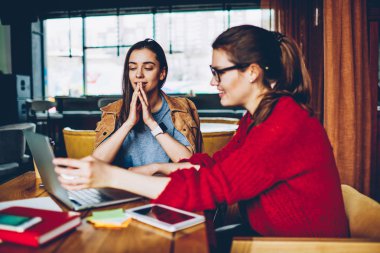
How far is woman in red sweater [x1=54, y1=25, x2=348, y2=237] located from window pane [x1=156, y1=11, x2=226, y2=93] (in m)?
8.23

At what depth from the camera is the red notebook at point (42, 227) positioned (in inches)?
33.2

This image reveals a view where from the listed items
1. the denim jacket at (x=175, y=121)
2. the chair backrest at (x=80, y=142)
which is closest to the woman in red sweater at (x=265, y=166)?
the denim jacket at (x=175, y=121)

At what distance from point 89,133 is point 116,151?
106 centimetres

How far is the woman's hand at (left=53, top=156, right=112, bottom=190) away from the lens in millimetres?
1045

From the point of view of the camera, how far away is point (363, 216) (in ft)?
4.17

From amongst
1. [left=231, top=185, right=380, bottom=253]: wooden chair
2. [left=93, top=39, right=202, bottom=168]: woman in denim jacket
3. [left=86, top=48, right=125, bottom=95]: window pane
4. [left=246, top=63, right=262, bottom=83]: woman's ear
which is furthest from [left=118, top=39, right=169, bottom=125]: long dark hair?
[left=86, top=48, right=125, bottom=95]: window pane

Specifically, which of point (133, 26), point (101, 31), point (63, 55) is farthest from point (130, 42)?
point (63, 55)

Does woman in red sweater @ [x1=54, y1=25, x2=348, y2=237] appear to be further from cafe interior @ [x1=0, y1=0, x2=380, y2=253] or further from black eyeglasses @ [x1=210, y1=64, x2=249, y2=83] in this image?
cafe interior @ [x1=0, y1=0, x2=380, y2=253]

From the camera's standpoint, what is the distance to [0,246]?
2.78 feet

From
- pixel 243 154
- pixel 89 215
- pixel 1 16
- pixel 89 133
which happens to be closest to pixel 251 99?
pixel 243 154

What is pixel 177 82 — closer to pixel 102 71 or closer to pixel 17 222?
pixel 102 71

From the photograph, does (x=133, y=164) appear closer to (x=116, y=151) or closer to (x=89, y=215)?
(x=116, y=151)

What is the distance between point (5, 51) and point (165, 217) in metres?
9.37

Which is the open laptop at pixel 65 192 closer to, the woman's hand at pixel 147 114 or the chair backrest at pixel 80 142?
the woman's hand at pixel 147 114
